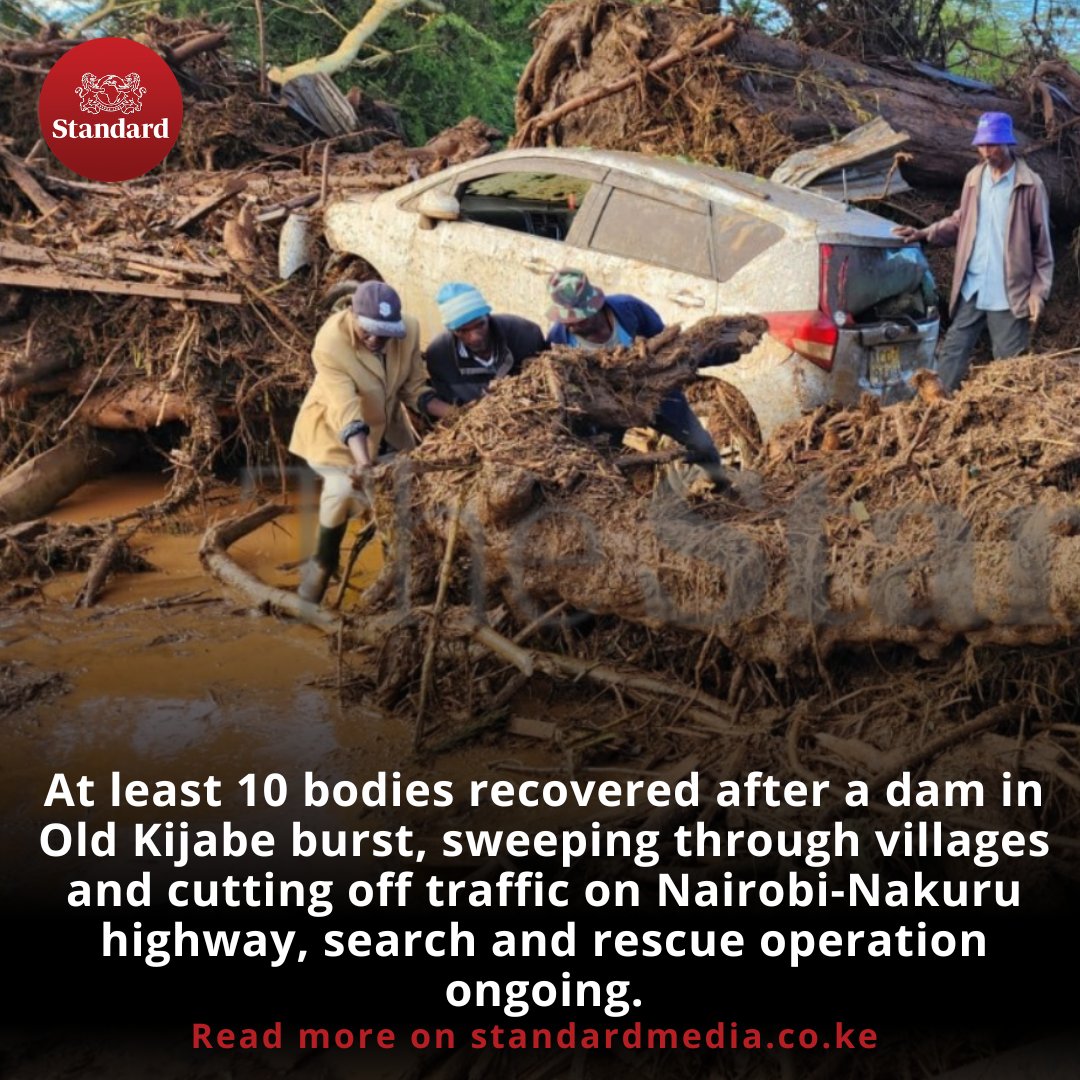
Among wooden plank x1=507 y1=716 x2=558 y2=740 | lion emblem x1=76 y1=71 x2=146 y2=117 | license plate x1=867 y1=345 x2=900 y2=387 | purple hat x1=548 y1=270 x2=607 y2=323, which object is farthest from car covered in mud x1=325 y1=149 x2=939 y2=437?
lion emblem x1=76 y1=71 x2=146 y2=117

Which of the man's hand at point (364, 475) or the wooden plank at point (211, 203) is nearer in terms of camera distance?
the man's hand at point (364, 475)

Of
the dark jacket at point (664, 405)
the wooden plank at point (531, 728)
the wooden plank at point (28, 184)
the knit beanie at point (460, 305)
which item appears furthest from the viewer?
the wooden plank at point (28, 184)

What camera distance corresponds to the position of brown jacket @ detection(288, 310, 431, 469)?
599cm

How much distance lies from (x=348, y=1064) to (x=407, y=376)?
3844 millimetres

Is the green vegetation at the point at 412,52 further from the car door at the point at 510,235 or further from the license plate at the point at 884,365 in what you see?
the license plate at the point at 884,365

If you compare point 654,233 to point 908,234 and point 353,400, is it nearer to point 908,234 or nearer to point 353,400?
point 908,234

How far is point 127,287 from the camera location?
26.3ft

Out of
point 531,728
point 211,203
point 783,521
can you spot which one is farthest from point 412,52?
point 531,728

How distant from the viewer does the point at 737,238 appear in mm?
6578

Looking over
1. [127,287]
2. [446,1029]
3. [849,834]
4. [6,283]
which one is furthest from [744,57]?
[446,1029]

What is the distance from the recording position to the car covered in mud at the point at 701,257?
6363 mm

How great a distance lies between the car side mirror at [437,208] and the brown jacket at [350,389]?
5.28 ft

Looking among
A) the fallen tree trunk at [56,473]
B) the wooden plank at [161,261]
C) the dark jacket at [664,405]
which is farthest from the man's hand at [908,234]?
the fallen tree trunk at [56,473]

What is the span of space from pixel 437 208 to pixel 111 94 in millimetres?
4968
